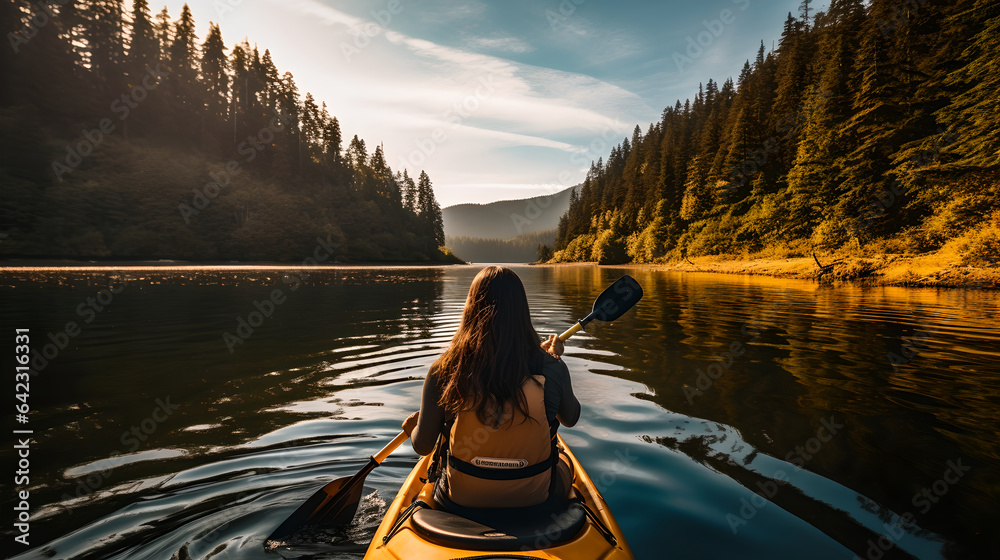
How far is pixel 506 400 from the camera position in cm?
257

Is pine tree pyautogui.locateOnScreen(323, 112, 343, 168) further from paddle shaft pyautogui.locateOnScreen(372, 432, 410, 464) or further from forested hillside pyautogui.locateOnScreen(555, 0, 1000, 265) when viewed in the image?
paddle shaft pyautogui.locateOnScreen(372, 432, 410, 464)

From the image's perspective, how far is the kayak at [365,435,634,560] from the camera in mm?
2293

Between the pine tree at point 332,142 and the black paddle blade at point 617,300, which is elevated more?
the pine tree at point 332,142

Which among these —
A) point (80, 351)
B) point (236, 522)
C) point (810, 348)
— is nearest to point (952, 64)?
point (810, 348)

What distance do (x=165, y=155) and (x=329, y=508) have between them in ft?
290

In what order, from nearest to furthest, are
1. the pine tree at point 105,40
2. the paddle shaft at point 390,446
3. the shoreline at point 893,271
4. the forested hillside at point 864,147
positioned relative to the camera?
1. the paddle shaft at point 390,446
2. the shoreline at point 893,271
3. the forested hillside at point 864,147
4. the pine tree at point 105,40

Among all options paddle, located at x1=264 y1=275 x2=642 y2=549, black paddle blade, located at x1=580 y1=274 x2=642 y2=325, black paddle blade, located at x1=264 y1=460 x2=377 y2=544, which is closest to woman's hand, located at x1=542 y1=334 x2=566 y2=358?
paddle, located at x1=264 y1=275 x2=642 y2=549

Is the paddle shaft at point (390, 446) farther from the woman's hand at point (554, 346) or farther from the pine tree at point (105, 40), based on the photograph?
the pine tree at point (105, 40)

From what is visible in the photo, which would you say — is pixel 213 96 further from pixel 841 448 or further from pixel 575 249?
pixel 841 448

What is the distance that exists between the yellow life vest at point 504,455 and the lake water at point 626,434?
1.55 metres

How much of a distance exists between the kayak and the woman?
0.62ft

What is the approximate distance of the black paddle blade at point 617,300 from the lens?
503 cm

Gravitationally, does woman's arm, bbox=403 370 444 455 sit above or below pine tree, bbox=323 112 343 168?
below

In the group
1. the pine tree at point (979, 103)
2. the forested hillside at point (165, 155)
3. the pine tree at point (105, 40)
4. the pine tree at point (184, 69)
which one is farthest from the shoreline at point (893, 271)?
the pine tree at point (105, 40)
